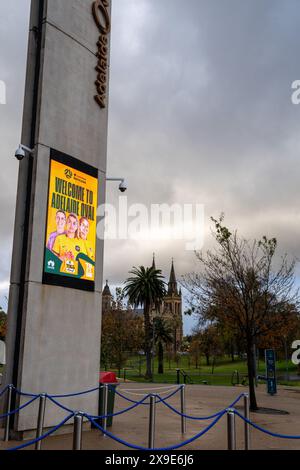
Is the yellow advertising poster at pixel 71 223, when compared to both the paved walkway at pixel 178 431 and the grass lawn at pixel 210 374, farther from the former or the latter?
the grass lawn at pixel 210 374

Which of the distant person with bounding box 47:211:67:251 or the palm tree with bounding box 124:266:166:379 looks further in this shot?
the palm tree with bounding box 124:266:166:379

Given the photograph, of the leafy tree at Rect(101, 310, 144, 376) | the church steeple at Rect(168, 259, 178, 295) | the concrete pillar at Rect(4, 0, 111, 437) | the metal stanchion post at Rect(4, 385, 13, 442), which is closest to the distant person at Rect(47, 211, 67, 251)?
the concrete pillar at Rect(4, 0, 111, 437)

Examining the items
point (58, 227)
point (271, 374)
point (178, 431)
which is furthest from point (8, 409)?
point (271, 374)

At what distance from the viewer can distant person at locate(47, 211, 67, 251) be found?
1124 centimetres

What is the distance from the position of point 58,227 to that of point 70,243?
598 mm

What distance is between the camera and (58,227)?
37.9 ft

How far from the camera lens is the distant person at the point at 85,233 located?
40.3 ft

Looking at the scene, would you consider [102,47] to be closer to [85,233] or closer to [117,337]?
[85,233]

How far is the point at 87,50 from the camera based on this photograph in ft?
43.3

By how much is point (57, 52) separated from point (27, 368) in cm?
840

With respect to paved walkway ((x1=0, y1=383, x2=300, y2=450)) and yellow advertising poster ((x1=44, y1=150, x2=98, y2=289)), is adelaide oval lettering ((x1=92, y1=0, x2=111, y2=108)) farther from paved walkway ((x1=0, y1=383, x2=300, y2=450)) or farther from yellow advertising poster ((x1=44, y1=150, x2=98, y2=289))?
paved walkway ((x1=0, y1=383, x2=300, y2=450))

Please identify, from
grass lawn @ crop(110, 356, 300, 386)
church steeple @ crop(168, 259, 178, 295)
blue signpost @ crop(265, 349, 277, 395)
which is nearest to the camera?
blue signpost @ crop(265, 349, 277, 395)

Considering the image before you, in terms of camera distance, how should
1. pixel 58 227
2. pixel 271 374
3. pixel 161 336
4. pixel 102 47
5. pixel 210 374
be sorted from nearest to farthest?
1. pixel 58 227
2. pixel 102 47
3. pixel 271 374
4. pixel 210 374
5. pixel 161 336

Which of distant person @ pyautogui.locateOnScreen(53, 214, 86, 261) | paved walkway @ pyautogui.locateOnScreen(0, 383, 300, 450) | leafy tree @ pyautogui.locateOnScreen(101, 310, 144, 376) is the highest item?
distant person @ pyautogui.locateOnScreen(53, 214, 86, 261)
